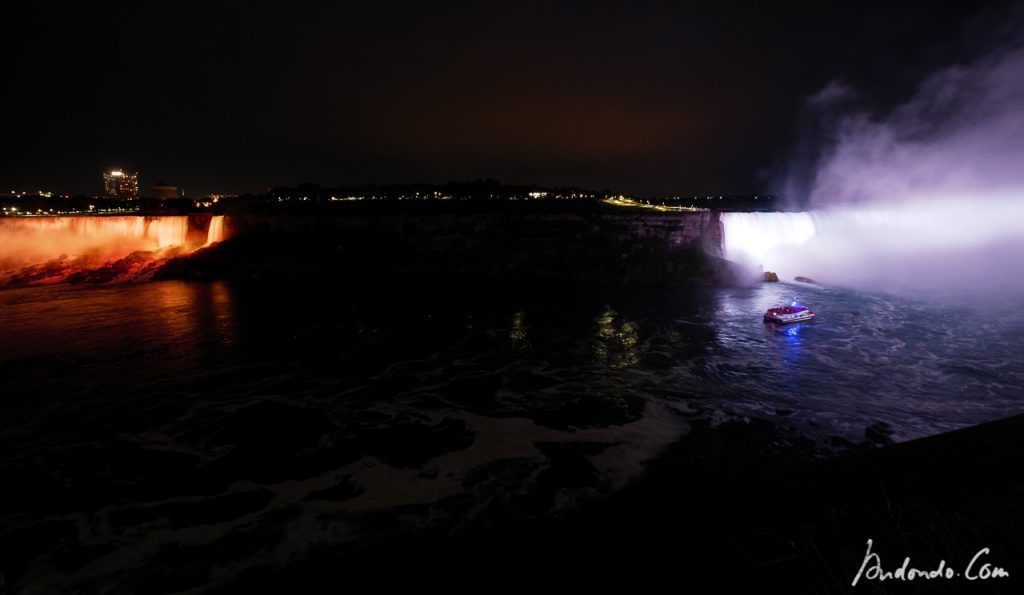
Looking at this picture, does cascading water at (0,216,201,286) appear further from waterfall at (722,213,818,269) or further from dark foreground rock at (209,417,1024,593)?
waterfall at (722,213,818,269)

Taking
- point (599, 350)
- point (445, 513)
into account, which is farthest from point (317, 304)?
point (445, 513)

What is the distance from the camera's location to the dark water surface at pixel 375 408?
8.97m

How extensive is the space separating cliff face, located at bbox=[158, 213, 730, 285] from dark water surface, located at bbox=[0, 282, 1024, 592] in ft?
55.2

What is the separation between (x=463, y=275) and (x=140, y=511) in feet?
131

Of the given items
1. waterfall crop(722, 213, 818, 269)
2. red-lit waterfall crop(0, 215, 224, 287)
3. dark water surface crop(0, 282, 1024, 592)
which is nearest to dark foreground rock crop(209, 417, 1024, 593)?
dark water surface crop(0, 282, 1024, 592)

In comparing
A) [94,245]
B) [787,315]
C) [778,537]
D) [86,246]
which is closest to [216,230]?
[94,245]

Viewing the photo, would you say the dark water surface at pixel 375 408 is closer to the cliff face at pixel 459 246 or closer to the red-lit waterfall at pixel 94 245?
the cliff face at pixel 459 246

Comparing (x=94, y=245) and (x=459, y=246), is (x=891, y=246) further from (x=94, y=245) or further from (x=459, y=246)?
(x=94, y=245)

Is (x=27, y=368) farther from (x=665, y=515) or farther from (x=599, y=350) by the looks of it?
(x=665, y=515)

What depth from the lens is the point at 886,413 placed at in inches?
549

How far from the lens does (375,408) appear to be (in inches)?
576

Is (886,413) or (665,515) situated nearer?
(665,515)

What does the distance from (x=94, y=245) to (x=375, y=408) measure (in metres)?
53.7

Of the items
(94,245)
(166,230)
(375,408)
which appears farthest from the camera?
(166,230)
